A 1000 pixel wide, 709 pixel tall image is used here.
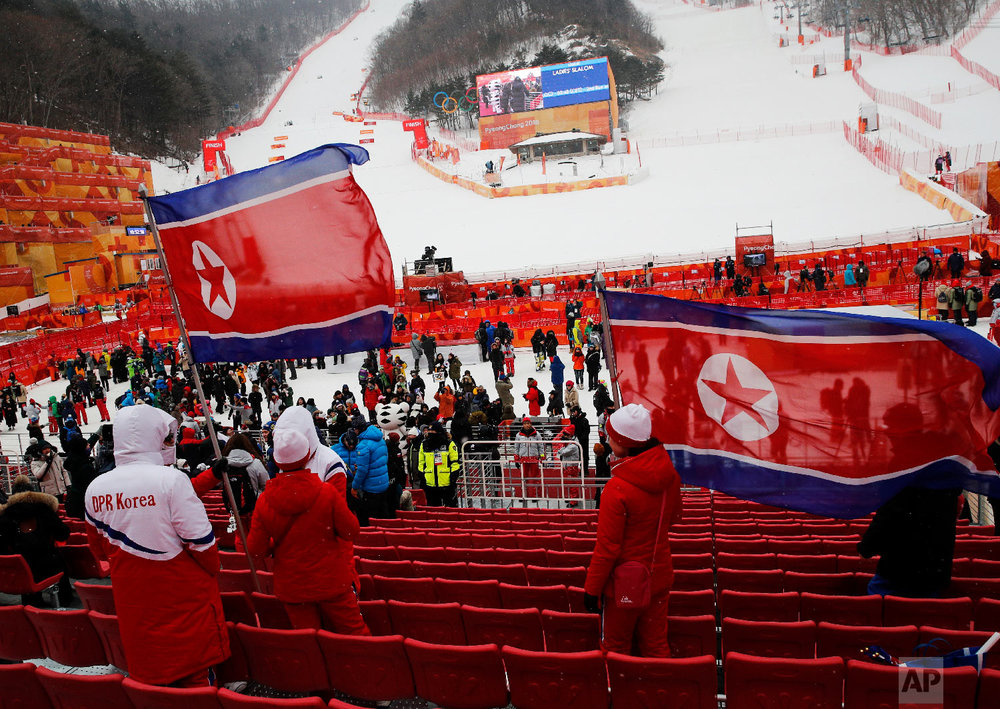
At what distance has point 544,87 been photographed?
61.1m

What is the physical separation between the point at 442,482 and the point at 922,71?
2720 inches

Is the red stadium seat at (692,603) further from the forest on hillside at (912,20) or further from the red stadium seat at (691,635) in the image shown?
the forest on hillside at (912,20)

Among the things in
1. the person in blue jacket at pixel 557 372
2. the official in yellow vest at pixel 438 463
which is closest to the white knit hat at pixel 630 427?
the official in yellow vest at pixel 438 463

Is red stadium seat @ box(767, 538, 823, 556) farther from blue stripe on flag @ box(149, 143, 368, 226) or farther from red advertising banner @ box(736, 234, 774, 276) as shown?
red advertising banner @ box(736, 234, 774, 276)

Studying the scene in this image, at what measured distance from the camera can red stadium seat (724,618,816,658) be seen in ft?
11.6

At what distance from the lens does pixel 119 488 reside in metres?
3.39

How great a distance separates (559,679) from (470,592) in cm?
139

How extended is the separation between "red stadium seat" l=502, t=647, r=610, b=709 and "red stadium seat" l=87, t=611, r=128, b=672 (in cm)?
221

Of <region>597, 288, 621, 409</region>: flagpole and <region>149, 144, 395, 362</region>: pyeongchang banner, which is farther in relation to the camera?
<region>149, 144, 395, 362</region>: pyeongchang banner

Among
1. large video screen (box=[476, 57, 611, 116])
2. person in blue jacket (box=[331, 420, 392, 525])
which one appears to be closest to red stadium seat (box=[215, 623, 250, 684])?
person in blue jacket (box=[331, 420, 392, 525])

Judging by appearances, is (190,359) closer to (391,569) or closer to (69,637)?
(69,637)

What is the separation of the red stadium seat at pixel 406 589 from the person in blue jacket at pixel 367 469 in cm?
193

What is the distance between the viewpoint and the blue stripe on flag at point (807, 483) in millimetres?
3752

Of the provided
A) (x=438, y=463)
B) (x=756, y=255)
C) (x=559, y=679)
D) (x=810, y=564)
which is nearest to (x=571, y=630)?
(x=559, y=679)
